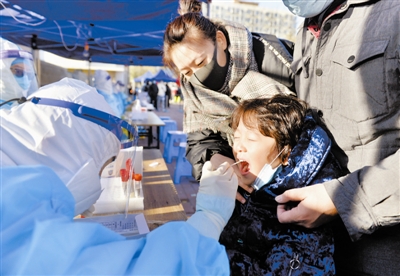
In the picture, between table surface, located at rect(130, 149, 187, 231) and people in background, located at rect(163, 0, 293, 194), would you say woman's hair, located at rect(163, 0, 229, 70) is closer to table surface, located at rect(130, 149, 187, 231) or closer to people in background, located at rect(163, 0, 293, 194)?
people in background, located at rect(163, 0, 293, 194)

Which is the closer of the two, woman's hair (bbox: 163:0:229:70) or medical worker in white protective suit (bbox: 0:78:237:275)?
medical worker in white protective suit (bbox: 0:78:237:275)

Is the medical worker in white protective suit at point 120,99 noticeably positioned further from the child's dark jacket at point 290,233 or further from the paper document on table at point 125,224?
the child's dark jacket at point 290,233

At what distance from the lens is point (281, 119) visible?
1.30 meters

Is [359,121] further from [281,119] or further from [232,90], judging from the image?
[232,90]

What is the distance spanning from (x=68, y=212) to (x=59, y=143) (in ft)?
0.87

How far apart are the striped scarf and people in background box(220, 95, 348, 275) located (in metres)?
0.08

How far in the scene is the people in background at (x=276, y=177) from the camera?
45.6 inches

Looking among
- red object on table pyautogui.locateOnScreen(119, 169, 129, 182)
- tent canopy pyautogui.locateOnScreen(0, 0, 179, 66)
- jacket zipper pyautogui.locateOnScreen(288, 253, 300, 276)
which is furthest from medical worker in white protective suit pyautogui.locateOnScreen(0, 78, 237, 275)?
tent canopy pyautogui.locateOnScreen(0, 0, 179, 66)

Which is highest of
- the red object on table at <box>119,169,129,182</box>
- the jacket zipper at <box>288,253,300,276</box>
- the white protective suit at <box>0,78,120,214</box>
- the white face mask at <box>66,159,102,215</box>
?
the white protective suit at <box>0,78,120,214</box>

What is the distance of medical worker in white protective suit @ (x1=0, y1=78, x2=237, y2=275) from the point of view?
0.58 metres

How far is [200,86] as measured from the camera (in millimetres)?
1537

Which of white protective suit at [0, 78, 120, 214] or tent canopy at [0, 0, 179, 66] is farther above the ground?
tent canopy at [0, 0, 179, 66]

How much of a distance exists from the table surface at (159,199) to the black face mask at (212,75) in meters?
0.89

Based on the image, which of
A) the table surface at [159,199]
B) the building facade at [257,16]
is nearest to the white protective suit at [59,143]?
the table surface at [159,199]
